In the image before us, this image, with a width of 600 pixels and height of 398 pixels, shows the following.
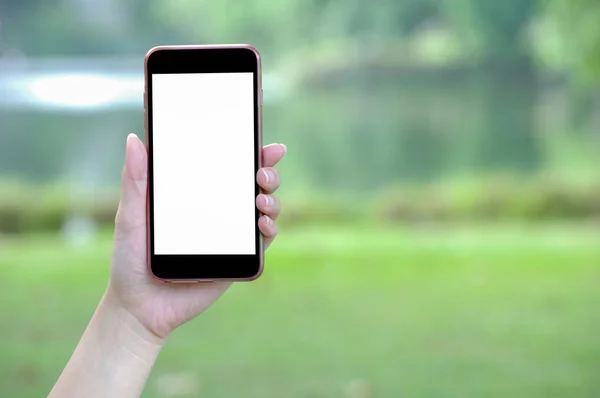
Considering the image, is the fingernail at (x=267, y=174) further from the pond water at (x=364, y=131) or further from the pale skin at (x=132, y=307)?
the pond water at (x=364, y=131)

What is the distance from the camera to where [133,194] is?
617 mm

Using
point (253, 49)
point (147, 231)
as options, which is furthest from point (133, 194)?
point (253, 49)

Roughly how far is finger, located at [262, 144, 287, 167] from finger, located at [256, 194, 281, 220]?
37 millimetres

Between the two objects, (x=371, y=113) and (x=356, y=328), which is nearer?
(x=356, y=328)

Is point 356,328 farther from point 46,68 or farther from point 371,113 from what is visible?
point 46,68

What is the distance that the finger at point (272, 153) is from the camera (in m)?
0.63

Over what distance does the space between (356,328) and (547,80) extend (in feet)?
3.35

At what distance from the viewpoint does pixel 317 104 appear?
8.02 feet

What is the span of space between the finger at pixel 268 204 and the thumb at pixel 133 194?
9 centimetres

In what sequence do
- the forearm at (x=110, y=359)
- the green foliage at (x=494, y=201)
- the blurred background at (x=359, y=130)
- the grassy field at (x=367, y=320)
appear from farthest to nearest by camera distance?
the green foliage at (x=494, y=201) → the blurred background at (x=359, y=130) → the grassy field at (x=367, y=320) → the forearm at (x=110, y=359)

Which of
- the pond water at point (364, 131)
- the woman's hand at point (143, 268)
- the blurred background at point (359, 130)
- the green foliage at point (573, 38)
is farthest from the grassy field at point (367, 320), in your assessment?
the woman's hand at point (143, 268)

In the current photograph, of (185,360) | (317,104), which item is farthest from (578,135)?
(185,360)

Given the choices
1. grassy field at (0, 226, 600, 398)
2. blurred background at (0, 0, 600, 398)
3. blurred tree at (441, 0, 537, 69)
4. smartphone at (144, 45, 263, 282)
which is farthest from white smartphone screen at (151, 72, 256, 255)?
blurred tree at (441, 0, 537, 69)

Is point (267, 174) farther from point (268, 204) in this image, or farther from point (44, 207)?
point (44, 207)
